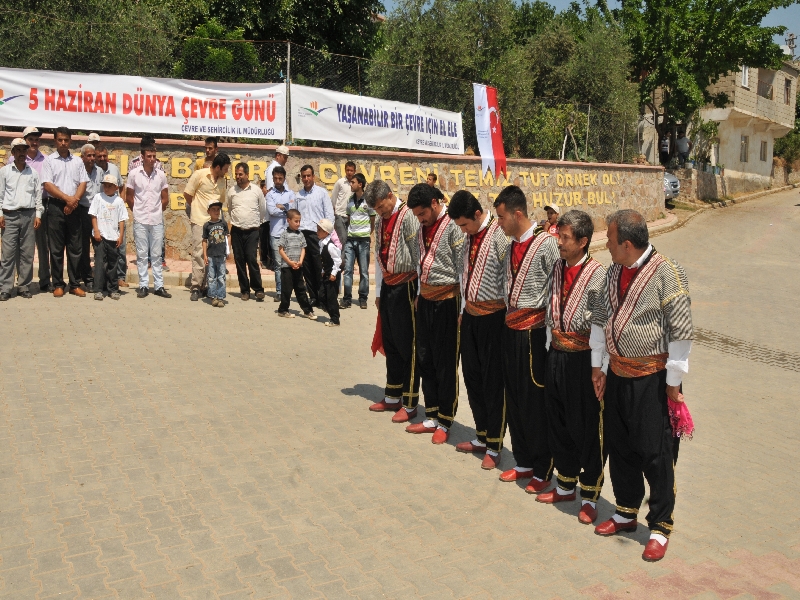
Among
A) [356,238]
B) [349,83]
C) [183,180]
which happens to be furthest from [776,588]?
[349,83]

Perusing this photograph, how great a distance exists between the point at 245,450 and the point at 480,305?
77.0 inches

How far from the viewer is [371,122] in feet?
51.6

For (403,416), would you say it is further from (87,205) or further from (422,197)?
(87,205)

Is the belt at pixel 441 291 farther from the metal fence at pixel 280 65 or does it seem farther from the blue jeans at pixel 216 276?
the metal fence at pixel 280 65

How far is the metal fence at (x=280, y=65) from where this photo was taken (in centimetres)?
1338

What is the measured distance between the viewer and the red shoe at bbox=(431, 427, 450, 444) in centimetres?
660

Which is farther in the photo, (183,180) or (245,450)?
(183,180)

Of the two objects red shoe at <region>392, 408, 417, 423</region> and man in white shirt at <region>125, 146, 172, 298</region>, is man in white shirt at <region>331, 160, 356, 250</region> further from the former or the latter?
red shoe at <region>392, 408, 417, 423</region>

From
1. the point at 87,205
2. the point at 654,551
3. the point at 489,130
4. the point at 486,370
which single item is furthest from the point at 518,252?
the point at 489,130

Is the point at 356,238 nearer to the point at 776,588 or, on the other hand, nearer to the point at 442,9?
the point at 776,588

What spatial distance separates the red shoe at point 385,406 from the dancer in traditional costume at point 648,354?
273 centimetres

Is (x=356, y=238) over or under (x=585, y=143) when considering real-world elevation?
under

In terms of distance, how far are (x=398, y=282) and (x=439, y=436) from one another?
1.29 m

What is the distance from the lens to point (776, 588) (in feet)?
14.8
